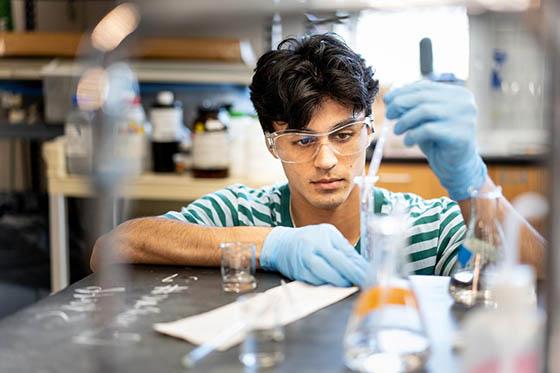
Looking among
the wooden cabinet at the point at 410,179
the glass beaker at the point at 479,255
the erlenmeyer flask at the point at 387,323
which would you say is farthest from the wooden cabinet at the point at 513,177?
the erlenmeyer flask at the point at 387,323

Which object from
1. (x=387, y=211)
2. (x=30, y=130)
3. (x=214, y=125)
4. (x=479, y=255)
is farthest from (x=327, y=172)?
(x=30, y=130)

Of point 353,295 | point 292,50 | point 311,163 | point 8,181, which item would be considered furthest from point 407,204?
point 8,181

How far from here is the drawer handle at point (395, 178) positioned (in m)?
3.57

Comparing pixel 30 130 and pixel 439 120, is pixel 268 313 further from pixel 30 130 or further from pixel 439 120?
pixel 30 130

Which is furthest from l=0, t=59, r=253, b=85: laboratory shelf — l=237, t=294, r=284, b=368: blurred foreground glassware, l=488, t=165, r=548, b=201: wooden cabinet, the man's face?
l=237, t=294, r=284, b=368: blurred foreground glassware

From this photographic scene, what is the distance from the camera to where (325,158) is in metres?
1.75

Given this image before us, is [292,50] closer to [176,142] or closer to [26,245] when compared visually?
[176,142]

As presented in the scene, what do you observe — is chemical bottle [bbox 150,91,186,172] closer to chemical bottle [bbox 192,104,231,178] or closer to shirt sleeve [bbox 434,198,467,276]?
chemical bottle [bbox 192,104,231,178]

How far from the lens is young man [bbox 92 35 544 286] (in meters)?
1.59

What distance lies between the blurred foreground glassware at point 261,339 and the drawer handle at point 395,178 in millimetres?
2563

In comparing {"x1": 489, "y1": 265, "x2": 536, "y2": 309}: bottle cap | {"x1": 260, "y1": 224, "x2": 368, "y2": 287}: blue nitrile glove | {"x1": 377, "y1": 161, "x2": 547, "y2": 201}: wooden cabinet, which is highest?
{"x1": 489, "y1": 265, "x2": 536, "y2": 309}: bottle cap

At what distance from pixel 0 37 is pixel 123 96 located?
10.8 ft

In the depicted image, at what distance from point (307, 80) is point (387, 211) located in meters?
0.36

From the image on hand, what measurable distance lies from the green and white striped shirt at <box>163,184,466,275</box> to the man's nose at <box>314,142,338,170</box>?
215mm
